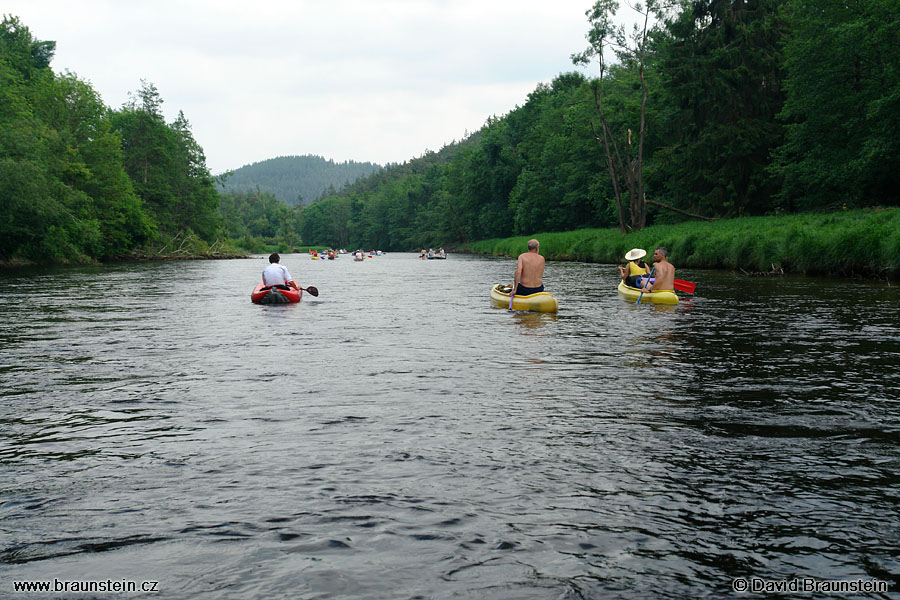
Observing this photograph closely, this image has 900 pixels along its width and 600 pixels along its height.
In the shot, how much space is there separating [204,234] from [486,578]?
3381 inches

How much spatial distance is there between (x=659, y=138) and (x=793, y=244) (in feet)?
118

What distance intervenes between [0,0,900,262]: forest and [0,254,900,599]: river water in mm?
28489

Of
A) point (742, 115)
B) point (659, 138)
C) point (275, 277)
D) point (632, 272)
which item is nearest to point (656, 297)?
point (632, 272)

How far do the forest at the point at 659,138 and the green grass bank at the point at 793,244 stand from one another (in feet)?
14.4

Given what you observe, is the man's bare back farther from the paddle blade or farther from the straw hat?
the paddle blade

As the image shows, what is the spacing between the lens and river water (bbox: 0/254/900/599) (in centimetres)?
370

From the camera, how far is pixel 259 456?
559cm

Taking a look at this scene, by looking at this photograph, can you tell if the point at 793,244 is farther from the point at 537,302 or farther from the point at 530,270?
the point at 537,302

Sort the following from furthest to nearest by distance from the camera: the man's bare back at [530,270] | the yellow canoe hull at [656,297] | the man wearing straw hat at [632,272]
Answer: the man wearing straw hat at [632,272] < the yellow canoe hull at [656,297] < the man's bare back at [530,270]

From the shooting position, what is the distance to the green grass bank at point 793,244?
21822 millimetres

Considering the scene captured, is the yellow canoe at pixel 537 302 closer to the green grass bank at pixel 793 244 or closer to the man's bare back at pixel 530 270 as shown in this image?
the man's bare back at pixel 530 270

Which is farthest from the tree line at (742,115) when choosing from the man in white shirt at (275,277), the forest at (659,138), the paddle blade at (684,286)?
the man in white shirt at (275,277)

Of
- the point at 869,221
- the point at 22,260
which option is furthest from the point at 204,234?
the point at 869,221

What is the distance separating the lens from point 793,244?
25609mm
